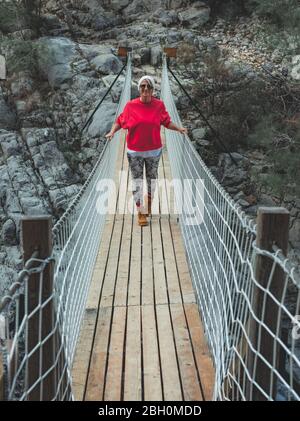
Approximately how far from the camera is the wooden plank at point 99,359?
1990 millimetres

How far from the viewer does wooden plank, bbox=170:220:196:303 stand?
286 centimetres

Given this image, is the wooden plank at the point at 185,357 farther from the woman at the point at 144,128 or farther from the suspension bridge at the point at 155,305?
the woman at the point at 144,128

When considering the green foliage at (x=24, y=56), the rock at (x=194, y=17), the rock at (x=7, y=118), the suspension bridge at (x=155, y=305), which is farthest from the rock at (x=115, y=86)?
the suspension bridge at (x=155, y=305)

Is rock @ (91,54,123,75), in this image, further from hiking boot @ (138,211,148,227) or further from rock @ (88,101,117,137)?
hiking boot @ (138,211,148,227)

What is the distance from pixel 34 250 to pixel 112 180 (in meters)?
3.63

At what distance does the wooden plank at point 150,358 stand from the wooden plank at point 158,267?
13 centimetres

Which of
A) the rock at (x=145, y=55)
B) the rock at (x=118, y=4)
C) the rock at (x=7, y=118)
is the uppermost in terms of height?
the rock at (x=118, y=4)

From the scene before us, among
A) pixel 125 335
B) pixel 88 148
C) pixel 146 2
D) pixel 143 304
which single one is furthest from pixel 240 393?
pixel 146 2

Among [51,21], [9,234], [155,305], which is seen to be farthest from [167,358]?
[51,21]

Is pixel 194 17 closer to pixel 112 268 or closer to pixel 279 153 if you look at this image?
pixel 279 153

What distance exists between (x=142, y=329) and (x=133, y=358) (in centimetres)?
27

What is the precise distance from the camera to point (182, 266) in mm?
3301
